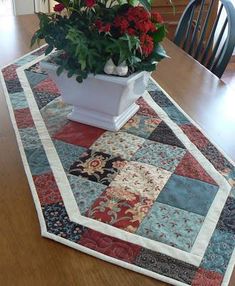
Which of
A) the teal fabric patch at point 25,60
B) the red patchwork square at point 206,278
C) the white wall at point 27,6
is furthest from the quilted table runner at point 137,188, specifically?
the white wall at point 27,6

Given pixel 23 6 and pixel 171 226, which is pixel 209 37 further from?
pixel 23 6

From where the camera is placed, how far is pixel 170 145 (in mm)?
987

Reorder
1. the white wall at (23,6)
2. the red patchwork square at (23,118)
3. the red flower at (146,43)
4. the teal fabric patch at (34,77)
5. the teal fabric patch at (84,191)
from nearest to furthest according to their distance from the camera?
1. the teal fabric patch at (84,191)
2. the red flower at (146,43)
3. the red patchwork square at (23,118)
4. the teal fabric patch at (34,77)
5. the white wall at (23,6)

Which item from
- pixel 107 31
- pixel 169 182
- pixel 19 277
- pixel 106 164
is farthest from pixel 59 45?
pixel 19 277

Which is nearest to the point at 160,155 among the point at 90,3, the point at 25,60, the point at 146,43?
the point at 146,43

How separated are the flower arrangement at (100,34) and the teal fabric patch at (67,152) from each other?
18cm

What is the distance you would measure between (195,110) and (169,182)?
0.37 meters

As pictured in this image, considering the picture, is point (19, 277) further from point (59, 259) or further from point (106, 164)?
point (106, 164)

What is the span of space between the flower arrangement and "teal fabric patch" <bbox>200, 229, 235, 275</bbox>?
0.46 meters

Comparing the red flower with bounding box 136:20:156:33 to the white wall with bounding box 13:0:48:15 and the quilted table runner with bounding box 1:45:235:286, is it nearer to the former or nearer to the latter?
the quilted table runner with bounding box 1:45:235:286

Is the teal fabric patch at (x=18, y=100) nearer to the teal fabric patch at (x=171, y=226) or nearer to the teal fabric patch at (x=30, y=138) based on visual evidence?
the teal fabric patch at (x=30, y=138)

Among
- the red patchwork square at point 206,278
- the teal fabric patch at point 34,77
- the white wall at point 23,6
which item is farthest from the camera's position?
the white wall at point 23,6

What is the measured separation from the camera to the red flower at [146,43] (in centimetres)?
89

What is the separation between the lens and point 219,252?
0.69 metres
